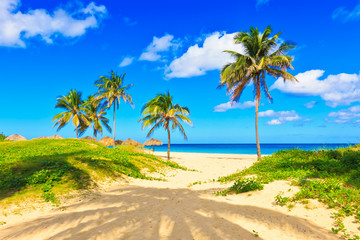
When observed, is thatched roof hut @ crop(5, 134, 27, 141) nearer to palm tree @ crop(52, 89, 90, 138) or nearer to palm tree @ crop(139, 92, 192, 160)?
palm tree @ crop(52, 89, 90, 138)

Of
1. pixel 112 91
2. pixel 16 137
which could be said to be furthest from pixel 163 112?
pixel 16 137

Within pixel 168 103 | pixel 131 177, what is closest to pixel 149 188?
pixel 131 177

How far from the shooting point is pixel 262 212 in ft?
17.2

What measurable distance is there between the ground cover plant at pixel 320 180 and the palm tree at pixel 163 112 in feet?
46.2

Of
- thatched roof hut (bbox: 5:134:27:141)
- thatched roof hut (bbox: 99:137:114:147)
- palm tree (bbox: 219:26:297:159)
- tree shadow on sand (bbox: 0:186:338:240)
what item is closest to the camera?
tree shadow on sand (bbox: 0:186:338:240)

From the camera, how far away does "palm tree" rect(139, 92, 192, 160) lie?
931 inches

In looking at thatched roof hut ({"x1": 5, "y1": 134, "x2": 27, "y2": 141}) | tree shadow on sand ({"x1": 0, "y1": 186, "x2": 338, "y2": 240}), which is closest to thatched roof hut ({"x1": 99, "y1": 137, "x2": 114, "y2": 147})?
thatched roof hut ({"x1": 5, "y1": 134, "x2": 27, "y2": 141})

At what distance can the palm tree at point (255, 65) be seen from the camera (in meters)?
19.1

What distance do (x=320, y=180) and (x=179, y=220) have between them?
197 inches

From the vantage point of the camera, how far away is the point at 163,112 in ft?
78.4

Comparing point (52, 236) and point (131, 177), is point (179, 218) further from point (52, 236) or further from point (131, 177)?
point (131, 177)

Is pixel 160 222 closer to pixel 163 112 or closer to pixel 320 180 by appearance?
pixel 320 180

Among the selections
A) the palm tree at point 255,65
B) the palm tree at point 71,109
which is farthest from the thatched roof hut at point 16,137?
the palm tree at point 255,65

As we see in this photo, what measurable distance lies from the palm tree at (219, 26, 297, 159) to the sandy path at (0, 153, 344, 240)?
14.8m
